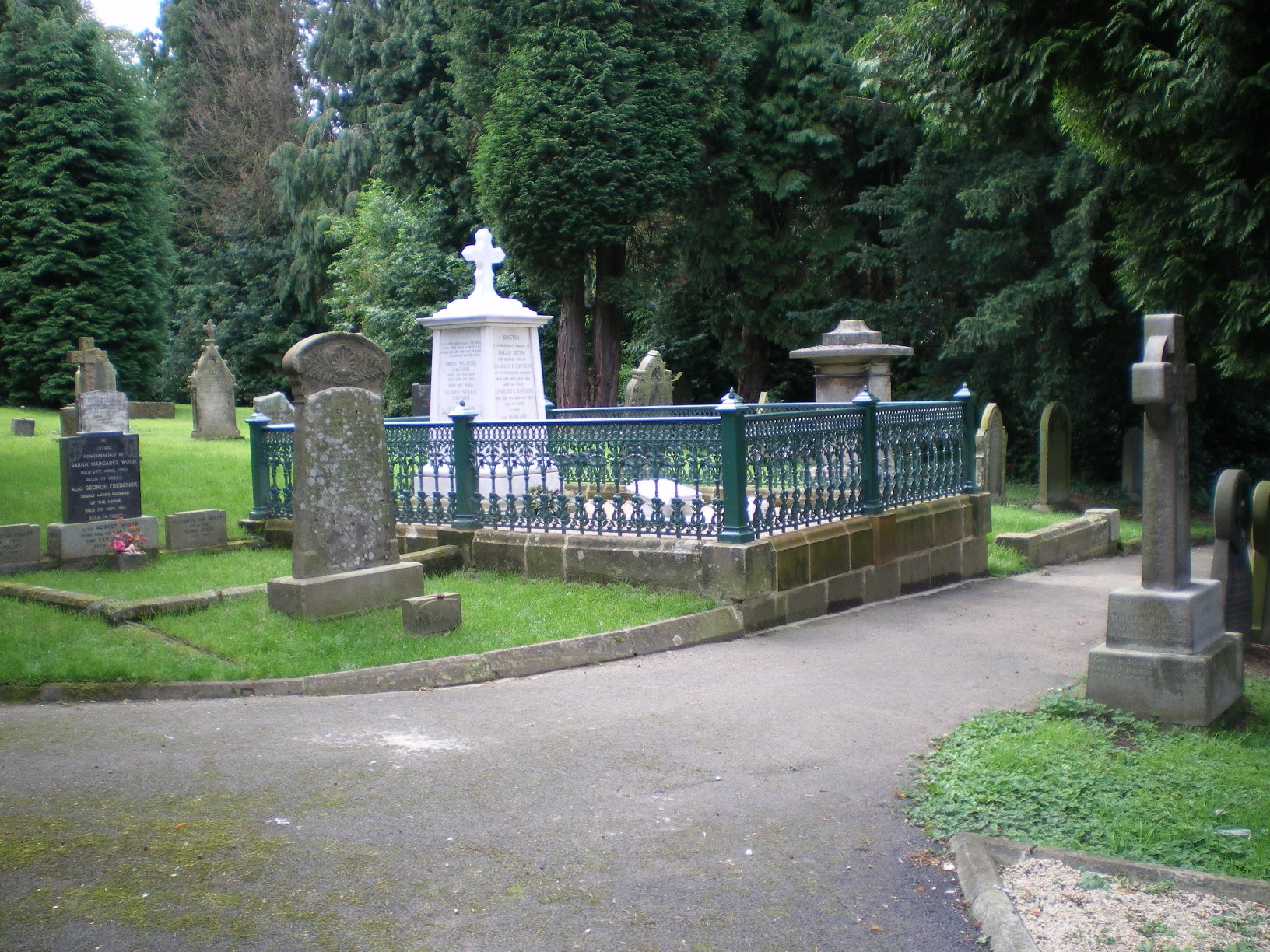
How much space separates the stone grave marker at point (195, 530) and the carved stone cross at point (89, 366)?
51.3ft

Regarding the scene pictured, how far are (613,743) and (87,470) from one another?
25.9ft

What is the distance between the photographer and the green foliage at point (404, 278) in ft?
97.9

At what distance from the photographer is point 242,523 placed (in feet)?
42.3

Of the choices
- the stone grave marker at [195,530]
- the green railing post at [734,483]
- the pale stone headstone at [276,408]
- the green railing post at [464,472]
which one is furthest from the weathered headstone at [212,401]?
the green railing post at [734,483]

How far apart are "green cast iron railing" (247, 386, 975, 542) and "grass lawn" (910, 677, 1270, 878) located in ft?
11.0

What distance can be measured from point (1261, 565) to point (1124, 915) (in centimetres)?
562

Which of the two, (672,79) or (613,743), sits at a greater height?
(672,79)

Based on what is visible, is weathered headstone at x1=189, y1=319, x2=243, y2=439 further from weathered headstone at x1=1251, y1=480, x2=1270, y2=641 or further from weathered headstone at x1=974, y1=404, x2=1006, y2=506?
weathered headstone at x1=1251, y1=480, x2=1270, y2=641

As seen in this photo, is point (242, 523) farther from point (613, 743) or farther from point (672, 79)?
point (672, 79)

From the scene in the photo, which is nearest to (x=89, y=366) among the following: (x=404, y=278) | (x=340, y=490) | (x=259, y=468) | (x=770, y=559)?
(x=404, y=278)

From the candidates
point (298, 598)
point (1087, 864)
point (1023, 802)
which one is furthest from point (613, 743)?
point (298, 598)

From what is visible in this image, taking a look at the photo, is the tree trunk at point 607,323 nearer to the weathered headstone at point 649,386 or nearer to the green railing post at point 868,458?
the weathered headstone at point 649,386

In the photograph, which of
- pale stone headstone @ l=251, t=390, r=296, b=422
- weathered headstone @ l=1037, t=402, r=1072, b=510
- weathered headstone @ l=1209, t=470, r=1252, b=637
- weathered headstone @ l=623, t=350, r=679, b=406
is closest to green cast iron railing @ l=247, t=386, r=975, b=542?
weathered headstone @ l=1209, t=470, r=1252, b=637

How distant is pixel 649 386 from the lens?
21.0 meters
